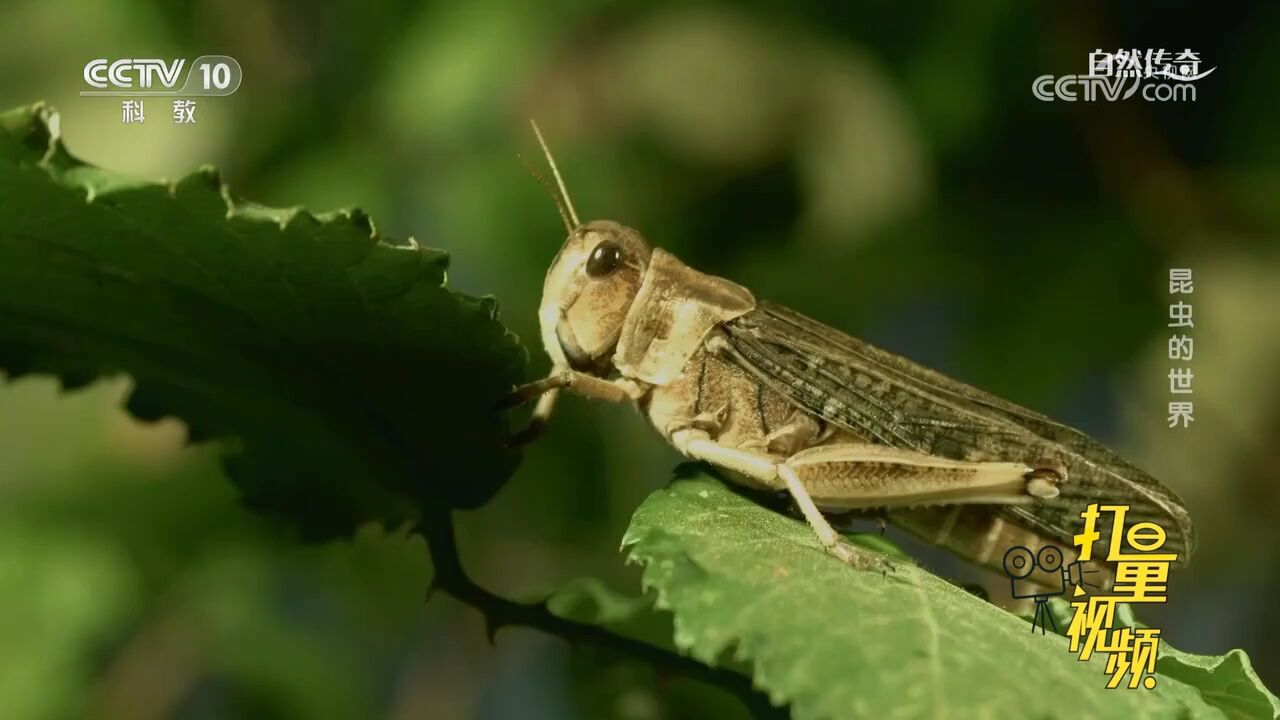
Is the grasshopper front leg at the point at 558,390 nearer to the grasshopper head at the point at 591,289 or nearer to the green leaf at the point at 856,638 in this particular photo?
the grasshopper head at the point at 591,289

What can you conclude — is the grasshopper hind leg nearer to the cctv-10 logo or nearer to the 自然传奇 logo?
the 自然传奇 logo

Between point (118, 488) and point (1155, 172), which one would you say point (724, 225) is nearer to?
point (1155, 172)

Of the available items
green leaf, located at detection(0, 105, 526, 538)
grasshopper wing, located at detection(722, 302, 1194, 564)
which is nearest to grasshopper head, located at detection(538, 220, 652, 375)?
grasshopper wing, located at detection(722, 302, 1194, 564)

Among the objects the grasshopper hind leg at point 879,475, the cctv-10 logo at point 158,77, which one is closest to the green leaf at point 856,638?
the grasshopper hind leg at point 879,475

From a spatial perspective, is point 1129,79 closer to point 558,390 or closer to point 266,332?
point 558,390

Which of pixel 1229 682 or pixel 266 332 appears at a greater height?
pixel 266 332

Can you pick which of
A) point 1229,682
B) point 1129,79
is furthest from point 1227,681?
point 1129,79
